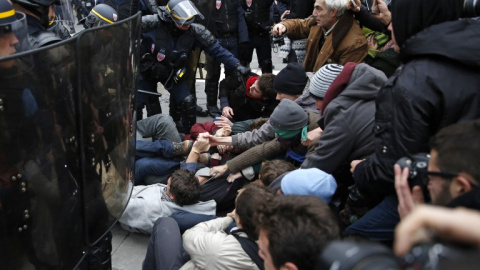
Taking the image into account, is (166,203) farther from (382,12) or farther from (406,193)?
(382,12)

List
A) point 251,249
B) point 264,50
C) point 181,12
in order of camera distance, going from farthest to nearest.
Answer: point 264,50 → point 181,12 → point 251,249

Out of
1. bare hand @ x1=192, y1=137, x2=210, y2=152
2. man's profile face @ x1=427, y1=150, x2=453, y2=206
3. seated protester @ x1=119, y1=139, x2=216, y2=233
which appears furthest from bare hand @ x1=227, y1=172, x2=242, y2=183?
man's profile face @ x1=427, y1=150, x2=453, y2=206

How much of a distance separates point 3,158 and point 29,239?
12.0 inches

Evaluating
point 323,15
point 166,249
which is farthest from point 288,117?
point 323,15

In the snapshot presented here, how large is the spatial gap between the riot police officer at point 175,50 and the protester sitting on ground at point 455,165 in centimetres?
364

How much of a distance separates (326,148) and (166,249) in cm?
99

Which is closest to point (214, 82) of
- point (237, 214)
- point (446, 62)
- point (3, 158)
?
point (237, 214)

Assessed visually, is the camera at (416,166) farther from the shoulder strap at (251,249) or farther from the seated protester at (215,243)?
the shoulder strap at (251,249)

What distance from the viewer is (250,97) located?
14.9ft

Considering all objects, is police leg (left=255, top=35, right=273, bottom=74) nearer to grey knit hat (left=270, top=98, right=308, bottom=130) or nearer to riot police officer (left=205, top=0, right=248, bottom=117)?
riot police officer (left=205, top=0, right=248, bottom=117)

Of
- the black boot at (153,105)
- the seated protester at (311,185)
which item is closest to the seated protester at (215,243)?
the seated protester at (311,185)

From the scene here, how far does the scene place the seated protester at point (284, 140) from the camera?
3.14 metres

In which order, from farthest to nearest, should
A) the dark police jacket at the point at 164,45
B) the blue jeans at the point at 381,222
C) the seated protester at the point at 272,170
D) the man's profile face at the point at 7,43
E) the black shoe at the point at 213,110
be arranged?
the black shoe at the point at 213,110, the dark police jacket at the point at 164,45, the seated protester at the point at 272,170, the man's profile face at the point at 7,43, the blue jeans at the point at 381,222

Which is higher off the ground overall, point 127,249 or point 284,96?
point 284,96
